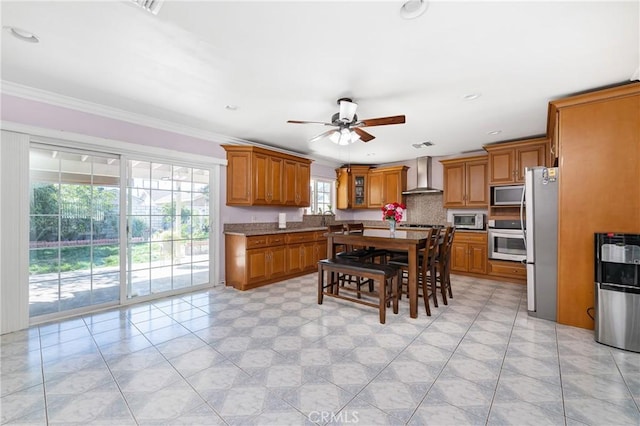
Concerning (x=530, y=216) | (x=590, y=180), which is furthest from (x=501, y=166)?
(x=590, y=180)

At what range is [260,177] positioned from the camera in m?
4.57

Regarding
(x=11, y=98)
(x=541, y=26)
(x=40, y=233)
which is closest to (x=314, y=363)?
(x=541, y=26)

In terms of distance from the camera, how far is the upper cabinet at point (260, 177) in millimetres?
4441

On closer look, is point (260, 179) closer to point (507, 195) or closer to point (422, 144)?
point (422, 144)

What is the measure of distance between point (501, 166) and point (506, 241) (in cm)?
130

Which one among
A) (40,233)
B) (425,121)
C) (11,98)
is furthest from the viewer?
(425,121)

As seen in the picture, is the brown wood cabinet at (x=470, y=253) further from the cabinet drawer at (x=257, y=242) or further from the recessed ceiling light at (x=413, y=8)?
the recessed ceiling light at (x=413, y=8)

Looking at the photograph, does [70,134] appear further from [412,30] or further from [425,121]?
[425,121]

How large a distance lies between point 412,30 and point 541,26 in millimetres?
860

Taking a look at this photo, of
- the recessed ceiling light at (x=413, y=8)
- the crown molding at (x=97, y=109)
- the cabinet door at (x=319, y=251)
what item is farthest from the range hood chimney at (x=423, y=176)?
the recessed ceiling light at (x=413, y=8)

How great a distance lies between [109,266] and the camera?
11.1ft

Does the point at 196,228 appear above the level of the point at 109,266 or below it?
above

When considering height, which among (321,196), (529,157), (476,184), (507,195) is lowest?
(507,195)

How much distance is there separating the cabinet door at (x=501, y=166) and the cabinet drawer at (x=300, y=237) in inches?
133
